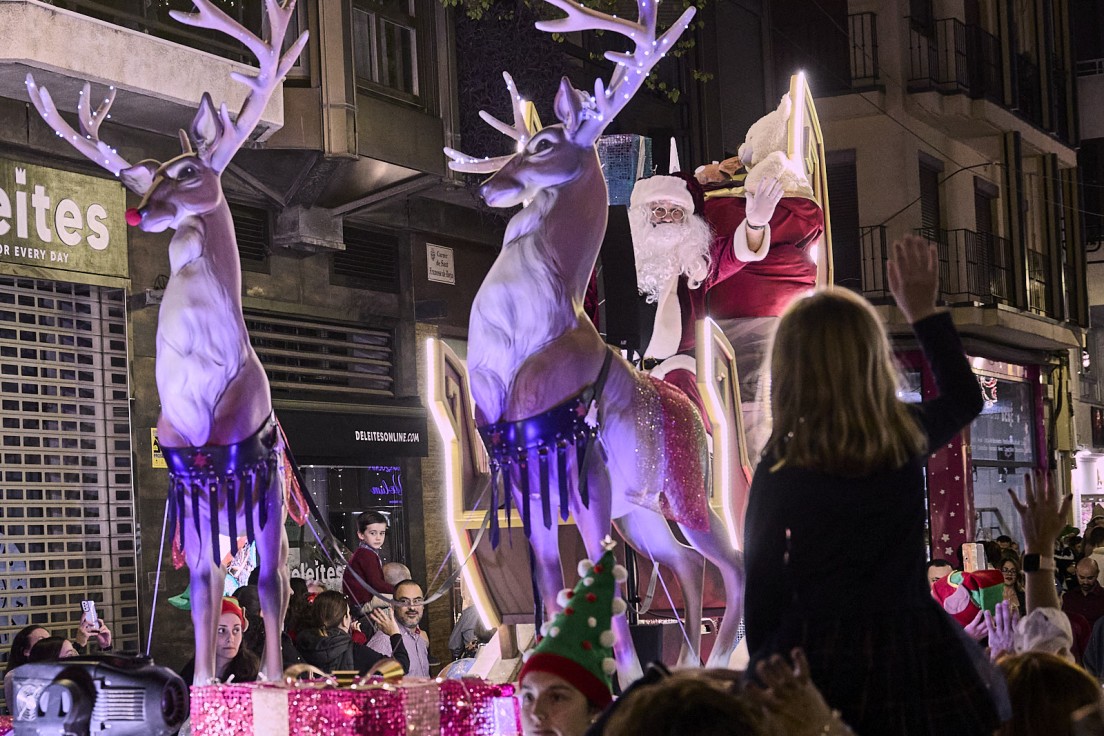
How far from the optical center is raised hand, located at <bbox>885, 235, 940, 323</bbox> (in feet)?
10.2

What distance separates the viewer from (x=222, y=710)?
4.21 meters

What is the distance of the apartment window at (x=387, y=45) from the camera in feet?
42.3

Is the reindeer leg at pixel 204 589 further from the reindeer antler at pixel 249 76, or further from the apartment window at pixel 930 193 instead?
the apartment window at pixel 930 193

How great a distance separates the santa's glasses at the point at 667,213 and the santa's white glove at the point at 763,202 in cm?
34

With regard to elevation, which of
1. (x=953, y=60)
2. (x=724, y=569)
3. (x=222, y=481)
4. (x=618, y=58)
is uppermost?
(x=953, y=60)

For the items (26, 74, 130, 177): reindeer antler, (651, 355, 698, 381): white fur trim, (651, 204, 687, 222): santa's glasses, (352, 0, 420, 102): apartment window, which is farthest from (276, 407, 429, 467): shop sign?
(26, 74, 130, 177): reindeer antler

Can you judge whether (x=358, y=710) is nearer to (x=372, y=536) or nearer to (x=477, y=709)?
(x=477, y=709)

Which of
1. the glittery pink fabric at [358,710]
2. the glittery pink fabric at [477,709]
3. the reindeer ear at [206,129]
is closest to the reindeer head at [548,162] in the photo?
→ the reindeer ear at [206,129]

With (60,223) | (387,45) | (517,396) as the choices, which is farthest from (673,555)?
(387,45)

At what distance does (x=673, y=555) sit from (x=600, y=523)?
635 millimetres

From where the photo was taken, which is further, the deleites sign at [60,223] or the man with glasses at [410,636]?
the deleites sign at [60,223]

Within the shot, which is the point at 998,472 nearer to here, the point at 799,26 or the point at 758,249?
the point at 799,26

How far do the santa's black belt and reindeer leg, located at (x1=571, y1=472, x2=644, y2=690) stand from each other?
1.05 metres

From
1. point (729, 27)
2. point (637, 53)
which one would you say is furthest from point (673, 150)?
point (729, 27)
